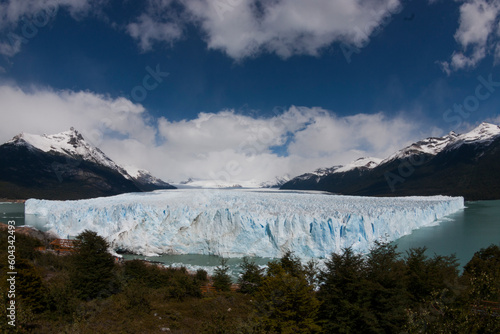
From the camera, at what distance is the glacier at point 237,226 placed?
19.2 m

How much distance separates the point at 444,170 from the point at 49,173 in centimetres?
13424

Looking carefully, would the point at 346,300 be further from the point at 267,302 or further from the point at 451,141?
the point at 451,141

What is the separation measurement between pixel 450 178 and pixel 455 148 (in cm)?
2178

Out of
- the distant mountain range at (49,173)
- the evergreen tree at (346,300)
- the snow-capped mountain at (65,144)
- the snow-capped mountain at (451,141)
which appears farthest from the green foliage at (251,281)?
the snow-capped mountain at (65,144)

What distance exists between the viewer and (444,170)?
8869 cm

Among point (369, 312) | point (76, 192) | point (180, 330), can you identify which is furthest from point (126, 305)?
point (76, 192)

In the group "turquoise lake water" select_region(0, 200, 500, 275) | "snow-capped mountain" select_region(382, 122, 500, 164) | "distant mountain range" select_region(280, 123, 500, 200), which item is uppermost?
"snow-capped mountain" select_region(382, 122, 500, 164)

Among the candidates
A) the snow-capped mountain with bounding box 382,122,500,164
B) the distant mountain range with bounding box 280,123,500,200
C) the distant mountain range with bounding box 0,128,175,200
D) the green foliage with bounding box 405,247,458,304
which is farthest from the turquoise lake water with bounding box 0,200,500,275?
the snow-capped mountain with bounding box 382,122,500,164

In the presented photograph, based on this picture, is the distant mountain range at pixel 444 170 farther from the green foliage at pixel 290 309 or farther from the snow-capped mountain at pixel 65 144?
the snow-capped mountain at pixel 65 144

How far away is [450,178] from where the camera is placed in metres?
82.6

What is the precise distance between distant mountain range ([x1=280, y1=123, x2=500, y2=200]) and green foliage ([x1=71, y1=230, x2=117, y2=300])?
275ft

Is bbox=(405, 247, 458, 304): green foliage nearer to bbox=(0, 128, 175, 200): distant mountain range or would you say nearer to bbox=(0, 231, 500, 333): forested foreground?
bbox=(0, 231, 500, 333): forested foreground

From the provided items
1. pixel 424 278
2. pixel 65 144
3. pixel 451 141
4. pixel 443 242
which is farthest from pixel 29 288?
pixel 65 144

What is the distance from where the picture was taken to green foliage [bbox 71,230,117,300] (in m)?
9.72
